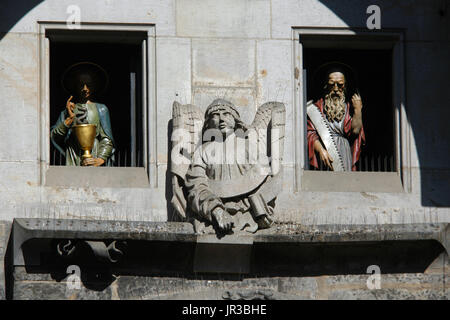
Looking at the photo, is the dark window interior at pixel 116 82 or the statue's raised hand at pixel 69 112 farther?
the dark window interior at pixel 116 82

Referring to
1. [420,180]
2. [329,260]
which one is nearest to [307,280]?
[329,260]

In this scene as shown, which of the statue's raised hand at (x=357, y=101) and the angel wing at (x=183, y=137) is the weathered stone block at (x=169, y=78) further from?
the statue's raised hand at (x=357, y=101)

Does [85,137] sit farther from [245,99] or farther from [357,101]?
[357,101]

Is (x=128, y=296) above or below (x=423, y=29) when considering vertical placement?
below

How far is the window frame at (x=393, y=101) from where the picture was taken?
713 inches

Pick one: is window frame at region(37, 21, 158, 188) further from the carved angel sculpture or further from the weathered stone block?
the carved angel sculpture

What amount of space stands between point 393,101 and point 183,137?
6.86 ft

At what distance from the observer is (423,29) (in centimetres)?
1847

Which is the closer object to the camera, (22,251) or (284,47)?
(22,251)

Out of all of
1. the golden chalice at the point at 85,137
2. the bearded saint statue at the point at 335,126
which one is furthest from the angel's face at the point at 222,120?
the golden chalice at the point at 85,137

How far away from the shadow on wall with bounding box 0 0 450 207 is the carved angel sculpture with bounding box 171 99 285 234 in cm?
131
